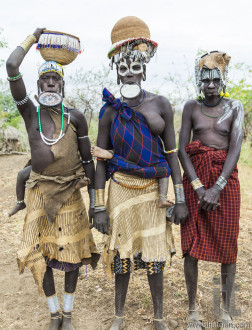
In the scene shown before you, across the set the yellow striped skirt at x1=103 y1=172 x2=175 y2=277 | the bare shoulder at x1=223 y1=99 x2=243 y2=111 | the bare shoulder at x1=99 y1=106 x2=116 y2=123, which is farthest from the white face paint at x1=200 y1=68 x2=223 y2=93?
the yellow striped skirt at x1=103 y1=172 x2=175 y2=277

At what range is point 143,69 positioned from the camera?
7.90 feet

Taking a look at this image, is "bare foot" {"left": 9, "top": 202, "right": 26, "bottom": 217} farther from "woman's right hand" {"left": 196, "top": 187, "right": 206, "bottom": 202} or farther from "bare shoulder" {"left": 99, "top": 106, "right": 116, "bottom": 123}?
"woman's right hand" {"left": 196, "top": 187, "right": 206, "bottom": 202}

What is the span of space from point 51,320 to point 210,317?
130 centimetres

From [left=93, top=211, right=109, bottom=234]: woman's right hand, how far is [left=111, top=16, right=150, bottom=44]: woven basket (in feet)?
4.10

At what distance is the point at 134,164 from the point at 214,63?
0.98 meters

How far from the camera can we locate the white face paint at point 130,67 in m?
2.35

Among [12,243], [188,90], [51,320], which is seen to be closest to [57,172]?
[51,320]

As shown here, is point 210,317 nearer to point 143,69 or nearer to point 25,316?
point 25,316

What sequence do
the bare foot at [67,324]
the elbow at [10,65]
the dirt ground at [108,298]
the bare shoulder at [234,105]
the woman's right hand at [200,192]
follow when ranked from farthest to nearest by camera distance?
the dirt ground at [108,298], the bare foot at [67,324], the bare shoulder at [234,105], the woman's right hand at [200,192], the elbow at [10,65]

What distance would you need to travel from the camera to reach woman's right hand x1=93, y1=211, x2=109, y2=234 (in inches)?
93.7

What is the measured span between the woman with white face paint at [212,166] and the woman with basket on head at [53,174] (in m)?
0.78

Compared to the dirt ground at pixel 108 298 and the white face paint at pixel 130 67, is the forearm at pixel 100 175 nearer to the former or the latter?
the white face paint at pixel 130 67

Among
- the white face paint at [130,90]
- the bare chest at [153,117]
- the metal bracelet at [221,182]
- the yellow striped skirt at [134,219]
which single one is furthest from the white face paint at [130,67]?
the metal bracelet at [221,182]

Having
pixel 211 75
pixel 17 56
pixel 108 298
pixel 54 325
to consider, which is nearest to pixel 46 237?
pixel 54 325
